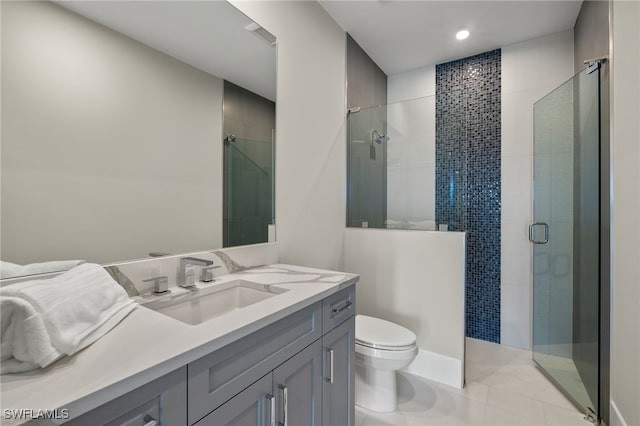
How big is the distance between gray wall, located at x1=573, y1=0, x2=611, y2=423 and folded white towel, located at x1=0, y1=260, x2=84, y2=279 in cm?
239

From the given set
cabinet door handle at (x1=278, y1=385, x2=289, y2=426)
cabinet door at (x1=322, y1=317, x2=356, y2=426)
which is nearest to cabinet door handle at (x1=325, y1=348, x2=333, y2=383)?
cabinet door at (x1=322, y1=317, x2=356, y2=426)

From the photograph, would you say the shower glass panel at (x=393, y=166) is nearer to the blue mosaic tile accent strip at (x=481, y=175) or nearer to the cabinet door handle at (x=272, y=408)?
the blue mosaic tile accent strip at (x=481, y=175)

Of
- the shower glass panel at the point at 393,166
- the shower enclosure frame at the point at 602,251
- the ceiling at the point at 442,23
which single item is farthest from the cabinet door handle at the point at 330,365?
the ceiling at the point at 442,23

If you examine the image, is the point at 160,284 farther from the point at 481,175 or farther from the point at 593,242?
the point at 481,175

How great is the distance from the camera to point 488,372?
7.02 feet

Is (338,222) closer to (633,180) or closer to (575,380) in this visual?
(633,180)

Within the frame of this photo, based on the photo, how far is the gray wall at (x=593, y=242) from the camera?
5.13ft

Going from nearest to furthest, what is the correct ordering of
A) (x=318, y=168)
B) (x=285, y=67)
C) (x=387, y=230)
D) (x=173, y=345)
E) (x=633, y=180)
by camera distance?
(x=173, y=345) → (x=633, y=180) → (x=285, y=67) → (x=318, y=168) → (x=387, y=230)

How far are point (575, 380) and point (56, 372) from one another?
2631 mm

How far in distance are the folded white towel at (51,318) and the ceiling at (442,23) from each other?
226 cm

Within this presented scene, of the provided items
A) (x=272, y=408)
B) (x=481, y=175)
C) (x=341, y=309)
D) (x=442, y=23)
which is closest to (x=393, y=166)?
(x=481, y=175)

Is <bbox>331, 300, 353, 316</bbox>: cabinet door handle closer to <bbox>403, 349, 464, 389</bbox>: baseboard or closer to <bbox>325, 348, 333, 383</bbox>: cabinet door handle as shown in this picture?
<bbox>325, 348, 333, 383</bbox>: cabinet door handle

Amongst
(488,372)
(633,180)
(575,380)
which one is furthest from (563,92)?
(488,372)

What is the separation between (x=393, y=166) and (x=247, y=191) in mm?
1268
